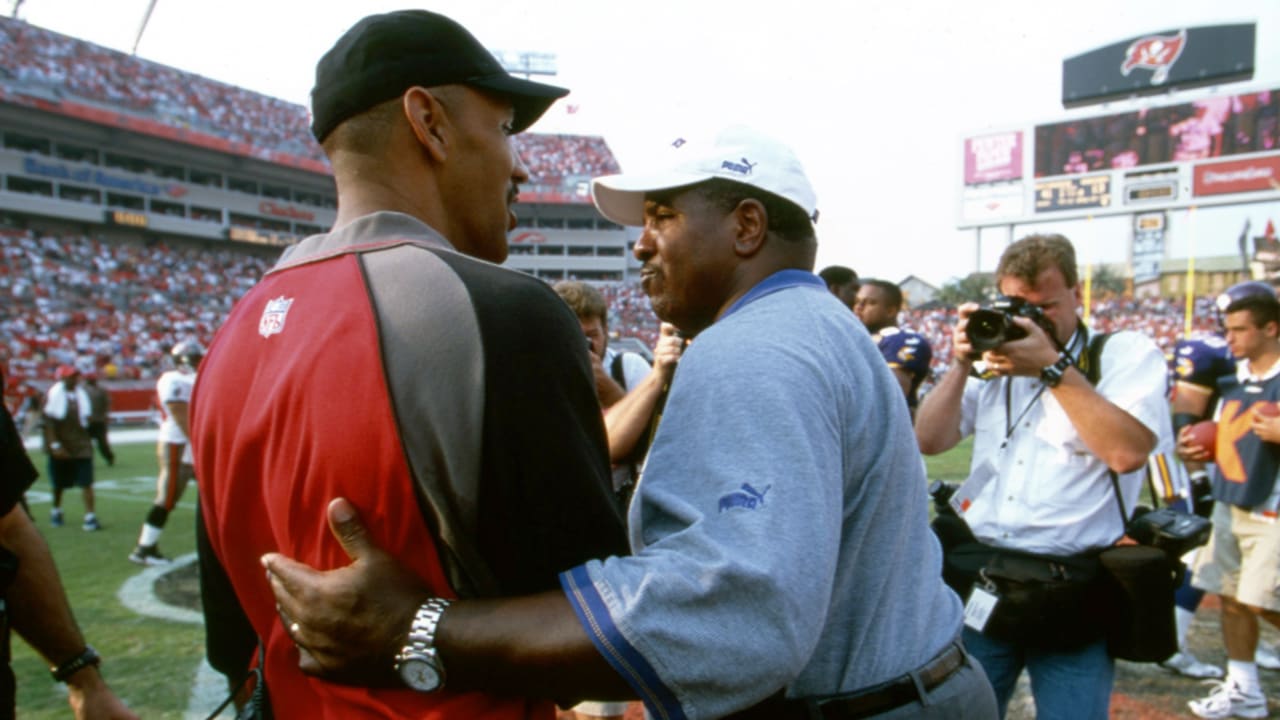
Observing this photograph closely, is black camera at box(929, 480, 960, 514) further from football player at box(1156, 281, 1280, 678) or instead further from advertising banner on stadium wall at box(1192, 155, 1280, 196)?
advertising banner on stadium wall at box(1192, 155, 1280, 196)

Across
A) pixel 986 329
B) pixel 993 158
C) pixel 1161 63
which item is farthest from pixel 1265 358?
pixel 1161 63

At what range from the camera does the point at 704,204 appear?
5.24 ft

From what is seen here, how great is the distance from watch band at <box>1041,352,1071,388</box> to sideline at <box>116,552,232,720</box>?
349 centimetres

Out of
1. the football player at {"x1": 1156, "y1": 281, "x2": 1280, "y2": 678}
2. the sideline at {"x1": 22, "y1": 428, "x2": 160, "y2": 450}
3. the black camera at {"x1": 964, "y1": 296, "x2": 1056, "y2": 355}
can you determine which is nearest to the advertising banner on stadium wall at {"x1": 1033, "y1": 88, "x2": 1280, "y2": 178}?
the football player at {"x1": 1156, "y1": 281, "x2": 1280, "y2": 678}

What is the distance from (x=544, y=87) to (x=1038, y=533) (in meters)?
2.22

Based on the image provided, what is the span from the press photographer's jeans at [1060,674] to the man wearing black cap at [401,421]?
2018 millimetres

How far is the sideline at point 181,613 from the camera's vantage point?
4.16 meters

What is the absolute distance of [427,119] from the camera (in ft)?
4.43

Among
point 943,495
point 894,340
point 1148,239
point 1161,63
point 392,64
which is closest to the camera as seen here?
point 392,64

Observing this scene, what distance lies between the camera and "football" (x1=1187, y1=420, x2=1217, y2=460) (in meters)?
4.77

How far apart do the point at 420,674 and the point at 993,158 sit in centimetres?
4484

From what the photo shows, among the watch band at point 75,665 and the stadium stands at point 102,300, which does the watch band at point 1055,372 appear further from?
the stadium stands at point 102,300

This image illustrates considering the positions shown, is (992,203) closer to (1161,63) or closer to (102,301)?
(1161,63)

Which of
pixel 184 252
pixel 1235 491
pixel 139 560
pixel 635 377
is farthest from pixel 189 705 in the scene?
pixel 184 252
